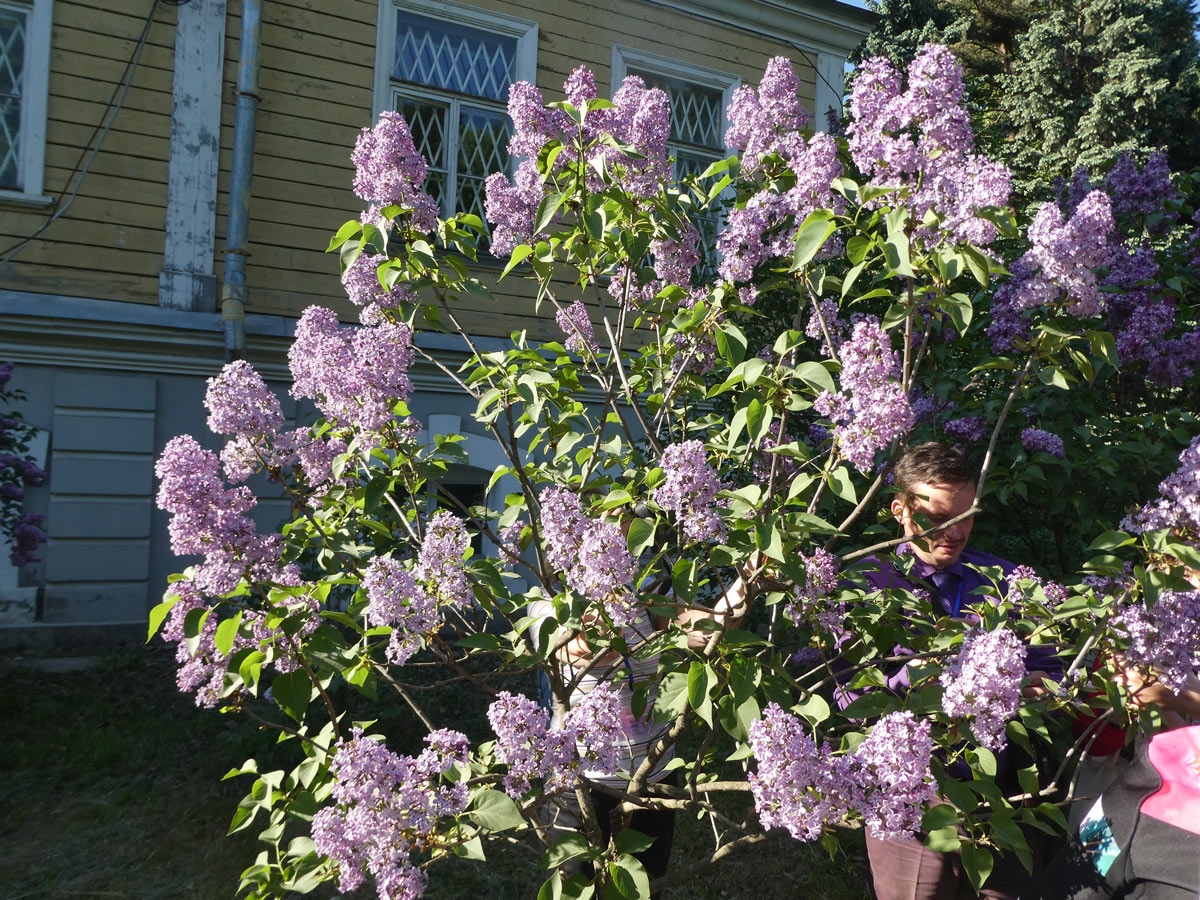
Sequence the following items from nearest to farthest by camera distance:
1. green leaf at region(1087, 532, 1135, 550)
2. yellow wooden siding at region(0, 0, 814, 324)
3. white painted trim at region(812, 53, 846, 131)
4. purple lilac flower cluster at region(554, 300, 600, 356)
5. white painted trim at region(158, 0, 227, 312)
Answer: green leaf at region(1087, 532, 1135, 550)
purple lilac flower cluster at region(554, 300, 600, 356)
yellow wooden siding at region(0, 0, 814, 324)
white painted trim at region(158, 0, 227, 312)
white painted trim at region(812, 53, 846, 131)

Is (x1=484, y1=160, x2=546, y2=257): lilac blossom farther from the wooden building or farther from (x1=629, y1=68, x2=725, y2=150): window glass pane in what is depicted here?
(x1=629, y1=68, x2=725, y2=150): window glass pane

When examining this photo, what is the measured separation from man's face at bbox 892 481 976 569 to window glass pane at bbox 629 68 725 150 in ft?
21.7

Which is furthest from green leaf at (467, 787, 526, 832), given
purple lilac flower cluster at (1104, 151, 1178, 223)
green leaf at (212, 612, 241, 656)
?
purple lilac flower cluster at (1104, 151, 1178, 223)

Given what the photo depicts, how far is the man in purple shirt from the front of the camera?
2379mm

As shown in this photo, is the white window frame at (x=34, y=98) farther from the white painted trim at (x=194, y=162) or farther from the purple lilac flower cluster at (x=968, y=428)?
the purple lilac flower cluster at (x=968, y=428)

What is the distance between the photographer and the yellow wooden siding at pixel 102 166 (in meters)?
5.90

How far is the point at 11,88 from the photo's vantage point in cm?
591

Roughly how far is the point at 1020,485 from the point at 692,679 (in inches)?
78.7

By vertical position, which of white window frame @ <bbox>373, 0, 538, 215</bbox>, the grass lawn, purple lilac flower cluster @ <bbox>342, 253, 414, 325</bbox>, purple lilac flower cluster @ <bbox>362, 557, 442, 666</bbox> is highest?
white window frame @ <bbox>373, 0, 538, 215</bbox>

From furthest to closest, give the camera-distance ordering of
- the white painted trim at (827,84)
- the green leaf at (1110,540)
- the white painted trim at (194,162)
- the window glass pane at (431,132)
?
the white painted trim at (827,84) < the window glass pane at (431,132) < the white painted trim at (194,162) < the green leaf at (1110,540)

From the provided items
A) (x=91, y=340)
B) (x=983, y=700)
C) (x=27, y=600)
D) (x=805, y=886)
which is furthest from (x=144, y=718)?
(x=983, y=700)

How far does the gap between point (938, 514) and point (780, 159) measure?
1.06 meters

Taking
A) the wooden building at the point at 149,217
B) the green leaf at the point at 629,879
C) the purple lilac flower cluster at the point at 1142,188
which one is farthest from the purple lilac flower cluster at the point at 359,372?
the wooden building at the point at 149,217

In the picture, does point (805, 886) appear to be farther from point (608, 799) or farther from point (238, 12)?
point (238, 12)
